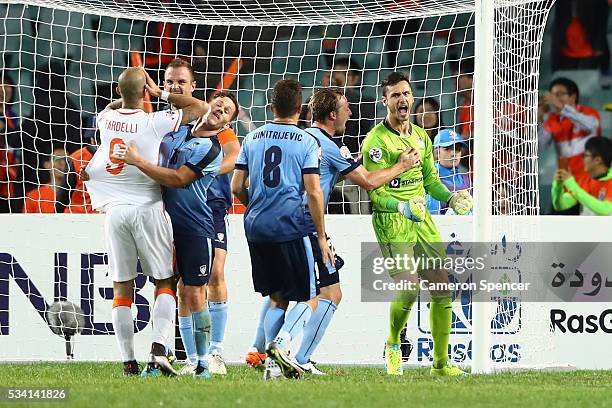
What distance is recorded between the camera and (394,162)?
9352mm

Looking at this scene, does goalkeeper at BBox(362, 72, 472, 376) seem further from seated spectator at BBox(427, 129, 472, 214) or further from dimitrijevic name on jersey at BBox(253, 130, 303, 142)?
seated spectator at BBox(427, 129, 472, 214)

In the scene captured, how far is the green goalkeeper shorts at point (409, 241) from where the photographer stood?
30.5 ft

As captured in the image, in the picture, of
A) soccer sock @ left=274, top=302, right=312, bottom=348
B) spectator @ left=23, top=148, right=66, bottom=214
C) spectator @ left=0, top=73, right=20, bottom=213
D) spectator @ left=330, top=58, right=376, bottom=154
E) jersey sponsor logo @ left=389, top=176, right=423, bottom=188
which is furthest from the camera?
spectator @ left=330, top=58, right=376, bottom=154

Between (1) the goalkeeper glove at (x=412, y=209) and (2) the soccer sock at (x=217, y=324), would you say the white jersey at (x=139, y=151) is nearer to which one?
(2) the soccer sock at (x=217, y=324)

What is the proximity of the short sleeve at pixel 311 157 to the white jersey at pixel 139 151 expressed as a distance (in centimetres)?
90

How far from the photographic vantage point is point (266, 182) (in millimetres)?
8391

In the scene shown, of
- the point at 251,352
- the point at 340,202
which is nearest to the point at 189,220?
the point at 251,352

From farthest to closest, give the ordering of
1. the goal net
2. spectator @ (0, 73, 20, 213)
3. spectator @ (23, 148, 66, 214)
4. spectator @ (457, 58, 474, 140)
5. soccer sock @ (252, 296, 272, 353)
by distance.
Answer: spectator @ (0, 73, 20, 213) → spectator @ (457, 58, 474, 140) → spectator @ (23, 148, 66, 214) → the goal net → soccer sock @ (252, 296, 272, 353)

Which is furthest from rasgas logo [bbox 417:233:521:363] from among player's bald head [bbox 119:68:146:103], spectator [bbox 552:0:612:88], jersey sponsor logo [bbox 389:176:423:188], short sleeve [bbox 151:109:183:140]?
spectator [bbox 552:0:612:88]

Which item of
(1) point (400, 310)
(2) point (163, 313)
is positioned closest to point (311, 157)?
(2) point (163, 313)

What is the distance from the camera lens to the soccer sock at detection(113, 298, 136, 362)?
27.5ft

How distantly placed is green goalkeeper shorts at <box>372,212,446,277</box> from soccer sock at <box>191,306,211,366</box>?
1.53 m

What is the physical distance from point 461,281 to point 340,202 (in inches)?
88.3

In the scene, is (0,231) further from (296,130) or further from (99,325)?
(296,130)
